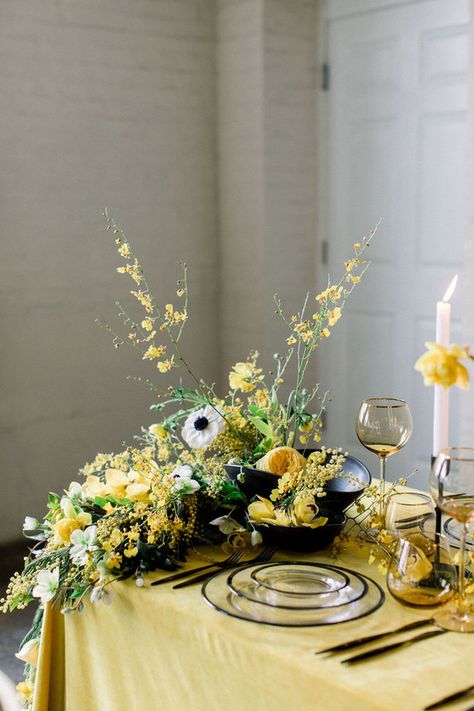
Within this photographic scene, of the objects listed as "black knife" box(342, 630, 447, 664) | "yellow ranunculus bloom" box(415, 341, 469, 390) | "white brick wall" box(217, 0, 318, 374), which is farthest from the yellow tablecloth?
"white brick wall" box(217, 0, 318, 374)

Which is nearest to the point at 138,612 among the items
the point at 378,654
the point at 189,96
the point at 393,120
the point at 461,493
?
the point at 378,654

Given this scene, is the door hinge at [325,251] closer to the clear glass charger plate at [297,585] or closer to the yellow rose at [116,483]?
the yellow rose at [116,483]

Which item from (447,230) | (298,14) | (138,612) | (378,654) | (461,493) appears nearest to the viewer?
(378,654)

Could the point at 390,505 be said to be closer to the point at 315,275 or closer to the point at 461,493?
the point at 461,493

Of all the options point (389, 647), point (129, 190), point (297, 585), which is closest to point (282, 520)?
point (297, 585)

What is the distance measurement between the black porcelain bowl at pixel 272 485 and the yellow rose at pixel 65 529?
0.98ft

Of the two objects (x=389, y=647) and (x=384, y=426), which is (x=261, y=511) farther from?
(x=389, y=647)

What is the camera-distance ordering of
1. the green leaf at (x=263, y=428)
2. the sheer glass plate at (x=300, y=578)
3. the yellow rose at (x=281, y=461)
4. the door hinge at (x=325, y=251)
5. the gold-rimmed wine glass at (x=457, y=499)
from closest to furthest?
1. the gold-rimmed wine glass at (x=457, y=499)
2. the sheer glass plate at (x=300, y=578)
3. the yellow rose at (x=281, y=461)
4. the green leaf at (x=263, y=428)
5. the door hinge at (x=325, y=251)

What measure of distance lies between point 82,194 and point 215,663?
2.89m

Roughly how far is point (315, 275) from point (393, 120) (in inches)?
32.3

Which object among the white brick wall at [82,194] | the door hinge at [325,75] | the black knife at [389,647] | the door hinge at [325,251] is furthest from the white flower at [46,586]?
the door hinge at [325,75]

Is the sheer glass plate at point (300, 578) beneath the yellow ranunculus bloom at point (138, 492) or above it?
beneath

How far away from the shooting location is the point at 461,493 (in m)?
1.38

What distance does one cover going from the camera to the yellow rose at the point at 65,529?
163 cm
